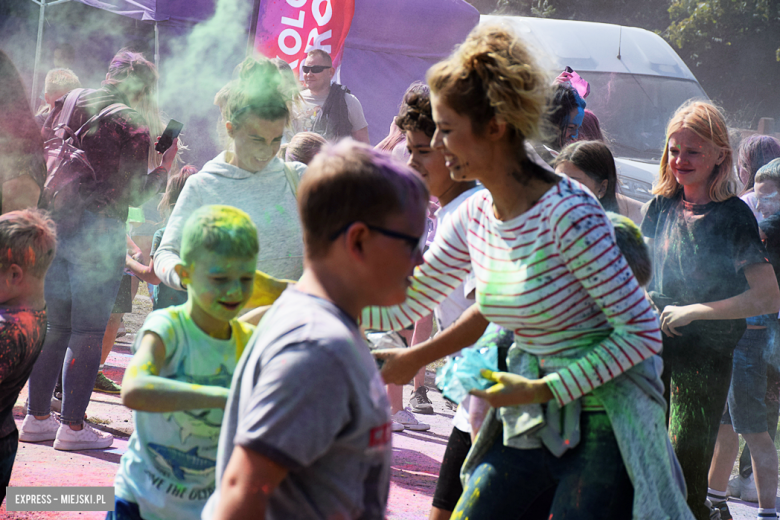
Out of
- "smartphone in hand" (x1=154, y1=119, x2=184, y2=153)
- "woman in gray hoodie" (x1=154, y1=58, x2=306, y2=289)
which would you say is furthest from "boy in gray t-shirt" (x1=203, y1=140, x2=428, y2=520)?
"smartphone in hand" (x1=154, y1=119, x2=184, y2=153)

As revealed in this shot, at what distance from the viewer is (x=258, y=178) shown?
2.86 meters

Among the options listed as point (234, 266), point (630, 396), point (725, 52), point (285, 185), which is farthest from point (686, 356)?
point (725, 52)

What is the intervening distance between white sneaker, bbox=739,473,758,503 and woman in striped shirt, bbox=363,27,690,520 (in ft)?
9.48

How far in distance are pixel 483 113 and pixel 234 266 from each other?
763 millimetres

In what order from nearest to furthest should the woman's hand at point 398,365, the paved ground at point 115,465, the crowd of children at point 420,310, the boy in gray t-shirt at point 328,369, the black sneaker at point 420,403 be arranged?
the boy in gray t-shirt at point 328,369 → the crowd of children at point 420,310 → the woman's hand at point 398,365 → the paved ground at point 115,465 → the black sneaker at point 420,403

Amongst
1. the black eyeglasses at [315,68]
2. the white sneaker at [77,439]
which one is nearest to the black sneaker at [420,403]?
the white sneaker at [77,439]

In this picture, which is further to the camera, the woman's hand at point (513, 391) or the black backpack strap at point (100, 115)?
the black backpack strap at point (100, 115)

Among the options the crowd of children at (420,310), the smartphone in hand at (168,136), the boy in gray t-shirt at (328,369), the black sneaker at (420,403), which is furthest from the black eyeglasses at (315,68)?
the boy in gray t-shirt at (328,369)

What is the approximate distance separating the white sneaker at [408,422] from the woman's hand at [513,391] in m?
3.17

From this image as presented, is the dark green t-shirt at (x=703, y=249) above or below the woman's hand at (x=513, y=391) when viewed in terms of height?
above

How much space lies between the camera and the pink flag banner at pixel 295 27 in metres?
7.04

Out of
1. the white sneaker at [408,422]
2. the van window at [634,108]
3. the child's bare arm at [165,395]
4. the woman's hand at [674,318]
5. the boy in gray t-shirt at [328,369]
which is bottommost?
the white sneaker at [408,422]

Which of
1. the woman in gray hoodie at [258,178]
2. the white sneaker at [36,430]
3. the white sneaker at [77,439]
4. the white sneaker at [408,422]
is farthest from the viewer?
the white sneaker at [408,422]

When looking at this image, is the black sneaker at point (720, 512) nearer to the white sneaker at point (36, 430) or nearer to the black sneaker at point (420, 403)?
the black sneaker at point (420, 403)
